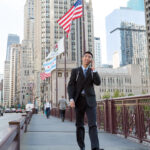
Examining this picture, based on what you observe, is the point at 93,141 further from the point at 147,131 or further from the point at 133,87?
the point at 133,87

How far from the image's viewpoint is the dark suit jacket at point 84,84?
4699 mm

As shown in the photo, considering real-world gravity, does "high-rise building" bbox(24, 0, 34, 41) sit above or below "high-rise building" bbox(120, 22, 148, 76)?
above

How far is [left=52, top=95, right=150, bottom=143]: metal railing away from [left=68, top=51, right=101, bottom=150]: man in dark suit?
184 cm

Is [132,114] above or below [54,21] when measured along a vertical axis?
below

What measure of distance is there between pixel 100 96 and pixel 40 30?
44.4m

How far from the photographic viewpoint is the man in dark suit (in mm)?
4645

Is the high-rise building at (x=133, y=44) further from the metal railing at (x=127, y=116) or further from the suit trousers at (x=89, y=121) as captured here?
the suit trousers at (x=89, y=121)

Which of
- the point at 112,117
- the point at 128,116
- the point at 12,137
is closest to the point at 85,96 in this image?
the point at 12,137

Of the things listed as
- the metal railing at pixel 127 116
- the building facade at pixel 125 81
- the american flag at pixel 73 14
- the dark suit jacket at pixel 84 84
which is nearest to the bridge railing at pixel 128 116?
the metal railing at pixel 127 116

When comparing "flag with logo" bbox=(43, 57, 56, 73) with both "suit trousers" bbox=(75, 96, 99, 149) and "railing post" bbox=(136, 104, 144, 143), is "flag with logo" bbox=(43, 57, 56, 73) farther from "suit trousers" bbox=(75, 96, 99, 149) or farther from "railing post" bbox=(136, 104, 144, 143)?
"suit trousers" bbox=(75, 96, 99, 149)

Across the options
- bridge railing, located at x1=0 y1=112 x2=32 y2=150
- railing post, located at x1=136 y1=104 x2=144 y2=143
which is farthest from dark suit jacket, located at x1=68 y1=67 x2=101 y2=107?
railing post, located at x1=136 y1=104 x2=144 y2=143

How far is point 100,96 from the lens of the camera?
12488 centimetres

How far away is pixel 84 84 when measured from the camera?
4766 millimetres

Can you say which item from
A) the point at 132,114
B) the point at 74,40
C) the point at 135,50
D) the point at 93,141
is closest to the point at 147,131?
the point at 132,114
